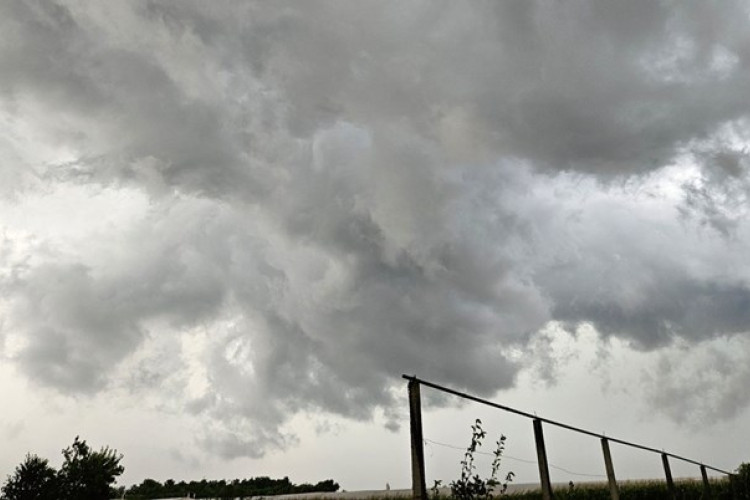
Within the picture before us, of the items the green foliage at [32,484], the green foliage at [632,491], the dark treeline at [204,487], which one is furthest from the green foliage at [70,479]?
the green foliage at [632,491]

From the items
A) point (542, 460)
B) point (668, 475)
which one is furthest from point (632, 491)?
point (542, 460)

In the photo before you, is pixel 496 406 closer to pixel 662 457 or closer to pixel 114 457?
pixel 662 457

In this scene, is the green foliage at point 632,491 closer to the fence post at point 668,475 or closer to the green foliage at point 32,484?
the fence post at point 668,475

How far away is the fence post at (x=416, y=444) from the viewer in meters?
8.34

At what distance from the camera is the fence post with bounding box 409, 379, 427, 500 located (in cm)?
834

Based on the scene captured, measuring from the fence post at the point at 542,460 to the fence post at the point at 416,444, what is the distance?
433 centimetres

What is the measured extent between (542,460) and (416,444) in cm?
455

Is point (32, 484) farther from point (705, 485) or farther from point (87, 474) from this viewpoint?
point (705, 485)

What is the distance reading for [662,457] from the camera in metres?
21.9

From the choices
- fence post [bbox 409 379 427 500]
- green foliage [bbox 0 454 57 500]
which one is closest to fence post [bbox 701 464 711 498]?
fence post [bbox 409 379 427 500]

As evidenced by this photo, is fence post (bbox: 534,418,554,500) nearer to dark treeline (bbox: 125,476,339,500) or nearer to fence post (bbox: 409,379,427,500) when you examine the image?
fence post (bbox: 409,379,427,500)

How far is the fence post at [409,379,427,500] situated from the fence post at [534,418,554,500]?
433cm

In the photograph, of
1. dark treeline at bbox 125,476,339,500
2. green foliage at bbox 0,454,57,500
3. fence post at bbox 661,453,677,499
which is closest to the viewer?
fence post at bbox 661,453,677,499

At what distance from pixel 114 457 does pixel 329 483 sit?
37.5 metres
